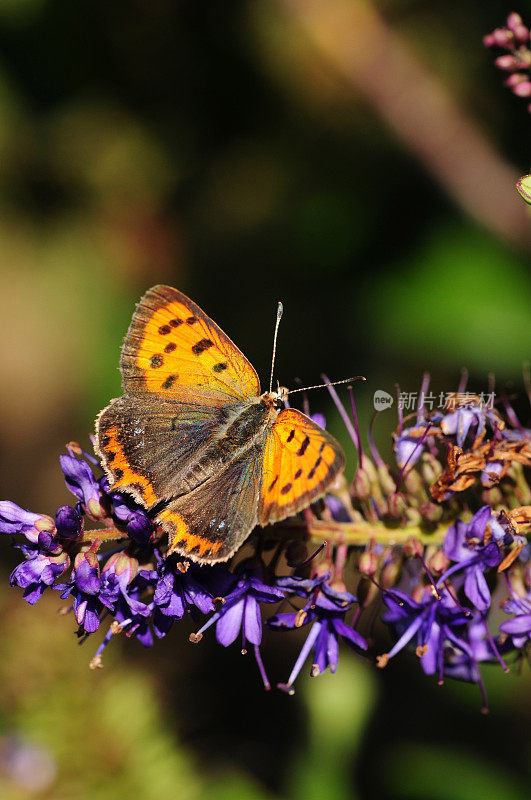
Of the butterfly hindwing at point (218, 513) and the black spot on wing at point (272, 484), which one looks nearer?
the butterfly hindwing at point (218, 513)

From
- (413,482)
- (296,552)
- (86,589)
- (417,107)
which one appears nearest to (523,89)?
(413,482)

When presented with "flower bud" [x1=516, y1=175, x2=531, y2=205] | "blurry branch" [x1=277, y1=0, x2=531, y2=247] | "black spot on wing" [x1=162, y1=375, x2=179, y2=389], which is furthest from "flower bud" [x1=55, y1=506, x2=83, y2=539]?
"blurry branch" [x1=277, y1=0, x2=531, y2=247]

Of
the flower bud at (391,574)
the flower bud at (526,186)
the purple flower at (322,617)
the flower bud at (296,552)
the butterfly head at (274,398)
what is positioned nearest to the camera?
the flower bud at (526,186)

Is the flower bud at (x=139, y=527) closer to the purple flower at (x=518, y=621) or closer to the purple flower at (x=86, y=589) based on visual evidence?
the purple flower at (x=86, y=589)

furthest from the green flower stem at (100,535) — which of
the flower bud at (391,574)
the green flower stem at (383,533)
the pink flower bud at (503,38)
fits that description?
the pink flower bud at (503,38)

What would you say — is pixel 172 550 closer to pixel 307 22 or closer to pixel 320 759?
pixel 320 759
